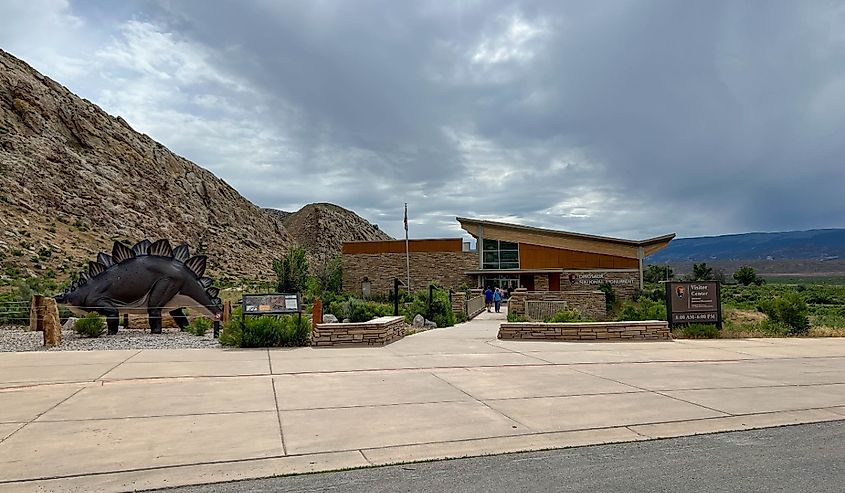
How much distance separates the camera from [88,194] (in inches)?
2442

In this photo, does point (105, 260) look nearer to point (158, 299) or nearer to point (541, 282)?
point (158, 299)

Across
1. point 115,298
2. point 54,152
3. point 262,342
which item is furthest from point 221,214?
point 262,342

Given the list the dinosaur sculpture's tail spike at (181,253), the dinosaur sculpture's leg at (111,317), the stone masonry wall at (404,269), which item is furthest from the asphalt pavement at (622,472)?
the stone masonry wall at (404,269)

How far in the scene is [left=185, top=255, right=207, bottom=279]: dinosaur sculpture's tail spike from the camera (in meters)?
21.2

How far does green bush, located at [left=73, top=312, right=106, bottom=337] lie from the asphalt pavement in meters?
14.2

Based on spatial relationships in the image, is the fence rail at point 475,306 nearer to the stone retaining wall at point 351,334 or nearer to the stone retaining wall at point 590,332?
the stone retaining wall at point 590,332

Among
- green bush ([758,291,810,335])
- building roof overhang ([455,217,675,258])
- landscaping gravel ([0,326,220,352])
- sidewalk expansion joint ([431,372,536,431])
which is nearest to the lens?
sidewalk expansion joint ([431,372,536,431])

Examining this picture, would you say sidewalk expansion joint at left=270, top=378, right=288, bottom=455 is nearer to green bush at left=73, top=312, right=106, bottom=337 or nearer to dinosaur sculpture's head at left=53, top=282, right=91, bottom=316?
green bush at left=73, top=312, right=106, bottom=337

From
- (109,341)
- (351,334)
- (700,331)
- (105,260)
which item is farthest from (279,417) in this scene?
(105,260)

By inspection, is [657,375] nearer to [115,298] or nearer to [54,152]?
[115,298]

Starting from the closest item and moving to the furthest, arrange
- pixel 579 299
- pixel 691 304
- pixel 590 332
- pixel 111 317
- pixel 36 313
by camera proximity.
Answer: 1. pixel 590 332
2. pixel 691 304
3. pixel 111 317
4. pixel 36 313
5. pixel 579 299

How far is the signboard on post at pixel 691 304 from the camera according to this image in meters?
17.0

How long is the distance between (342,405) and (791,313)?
1510 centimetres

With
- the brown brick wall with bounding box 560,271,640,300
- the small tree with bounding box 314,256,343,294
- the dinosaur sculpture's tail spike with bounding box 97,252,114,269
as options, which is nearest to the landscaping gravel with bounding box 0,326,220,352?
the dinosaur sculpture's tail spike with bounding box 97,252,114,269
